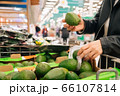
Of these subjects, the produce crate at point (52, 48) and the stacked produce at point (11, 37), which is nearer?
the produce crate at point (52, 48)

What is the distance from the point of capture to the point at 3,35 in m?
2.28

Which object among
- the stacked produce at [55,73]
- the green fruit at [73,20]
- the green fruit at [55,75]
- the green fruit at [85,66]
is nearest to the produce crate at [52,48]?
the green fruit at [73,20]

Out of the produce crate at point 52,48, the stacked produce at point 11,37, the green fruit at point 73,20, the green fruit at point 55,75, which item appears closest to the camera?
the green fruit at point 55,75

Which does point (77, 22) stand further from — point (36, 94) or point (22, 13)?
point (22, 13)

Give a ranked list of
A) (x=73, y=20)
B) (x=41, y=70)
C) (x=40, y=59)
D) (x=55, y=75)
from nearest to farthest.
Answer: (x=55, y=75) → (x=41, y=70) → (x=73, y=20) → (x=40, y=59)

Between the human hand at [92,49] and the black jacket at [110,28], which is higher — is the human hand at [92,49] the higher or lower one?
the lower one

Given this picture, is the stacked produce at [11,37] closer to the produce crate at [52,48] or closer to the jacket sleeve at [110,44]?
the produce crate at [52,48]

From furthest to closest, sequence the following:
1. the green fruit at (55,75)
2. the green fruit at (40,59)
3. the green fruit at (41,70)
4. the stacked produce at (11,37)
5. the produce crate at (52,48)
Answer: the stacked produce at (11,37)
the produce crate at (52,48)
the green fruit at (40,59)
the green fruit at (41,70)
the green fruit at (55,75)

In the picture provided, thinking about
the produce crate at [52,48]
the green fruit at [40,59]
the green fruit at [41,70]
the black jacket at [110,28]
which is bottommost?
the green fruit at [40,59]

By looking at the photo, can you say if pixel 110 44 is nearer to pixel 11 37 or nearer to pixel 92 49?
pixel 92 49

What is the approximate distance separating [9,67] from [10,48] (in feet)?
2.32

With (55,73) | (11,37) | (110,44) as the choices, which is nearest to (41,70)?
(55,73)

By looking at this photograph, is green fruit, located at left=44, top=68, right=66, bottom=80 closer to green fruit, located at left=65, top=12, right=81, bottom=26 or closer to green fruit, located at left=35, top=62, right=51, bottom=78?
green fruit, located at left=35, top=62, right=51, bottom=78

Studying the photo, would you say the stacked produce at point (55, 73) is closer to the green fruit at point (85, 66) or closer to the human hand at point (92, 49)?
the green fruit at point (85, 66)
